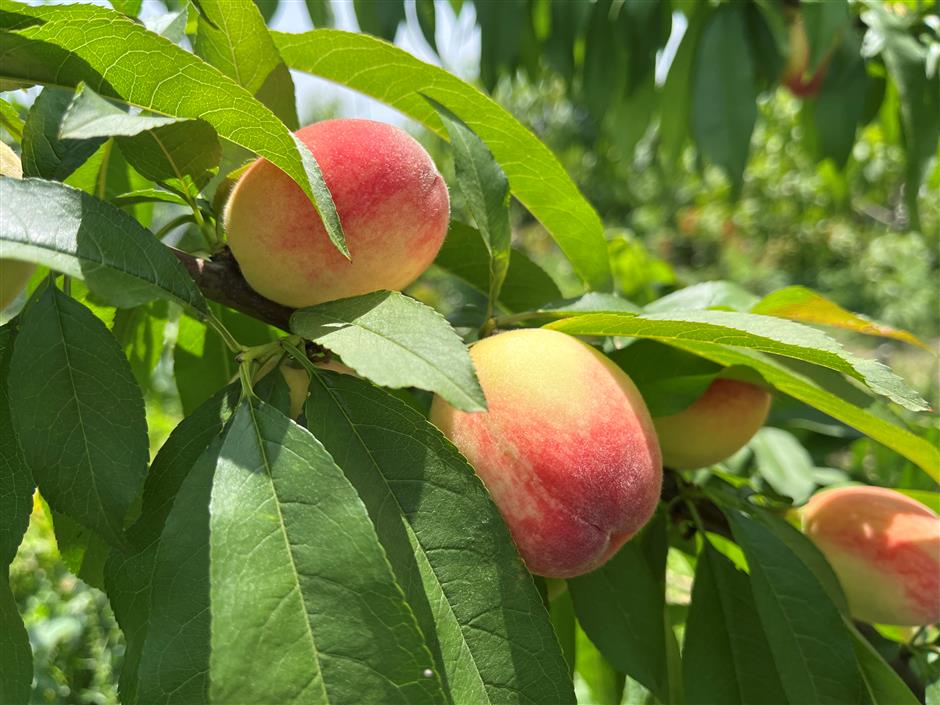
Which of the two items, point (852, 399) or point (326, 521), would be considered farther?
point (852, 399)

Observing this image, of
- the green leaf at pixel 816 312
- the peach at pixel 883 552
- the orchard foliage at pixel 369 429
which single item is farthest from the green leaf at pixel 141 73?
the peach at pixel 883 552

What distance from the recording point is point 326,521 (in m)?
0.34

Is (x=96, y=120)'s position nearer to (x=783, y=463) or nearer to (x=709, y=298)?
(x=709, y=298)

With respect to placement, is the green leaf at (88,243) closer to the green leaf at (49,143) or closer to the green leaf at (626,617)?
the green leaf at (49,143)

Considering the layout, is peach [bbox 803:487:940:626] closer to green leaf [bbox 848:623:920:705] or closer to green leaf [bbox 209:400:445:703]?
green leaf [bbox 848:623:920:705]

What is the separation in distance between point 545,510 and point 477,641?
0.27ft

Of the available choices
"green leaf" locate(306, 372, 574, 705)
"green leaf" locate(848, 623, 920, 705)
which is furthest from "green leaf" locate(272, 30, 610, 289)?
"green leaf" locate(848, 623, 920, 705)

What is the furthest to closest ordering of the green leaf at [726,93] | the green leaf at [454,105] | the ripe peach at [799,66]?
the ripe peach at [799,66]
the green leaf at [726,93]
the green leaf at [454,105]

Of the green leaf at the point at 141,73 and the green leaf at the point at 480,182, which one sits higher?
the green leaf at the point at 141,73

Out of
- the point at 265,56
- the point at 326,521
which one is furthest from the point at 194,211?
the point at 326,521

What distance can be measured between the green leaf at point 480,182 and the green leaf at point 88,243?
18 centimetres

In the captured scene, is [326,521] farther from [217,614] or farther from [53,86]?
[53,86]

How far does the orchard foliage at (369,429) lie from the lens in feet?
1.09

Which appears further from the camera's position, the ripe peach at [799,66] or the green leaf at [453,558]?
the ripe peach at [799,66]
